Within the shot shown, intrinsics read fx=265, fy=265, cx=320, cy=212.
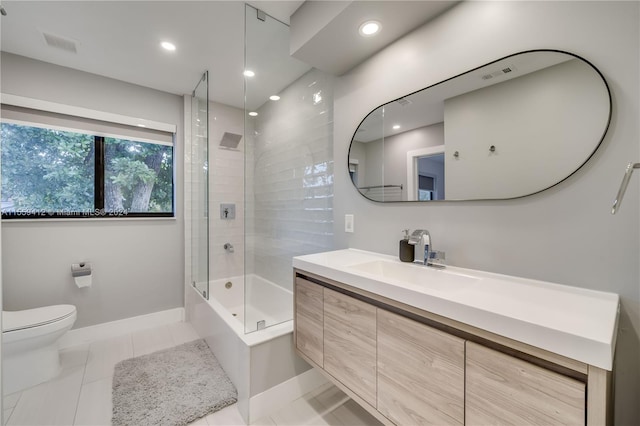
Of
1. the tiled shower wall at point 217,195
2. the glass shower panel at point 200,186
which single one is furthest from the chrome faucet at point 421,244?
the tiled shower wall at point 217,195

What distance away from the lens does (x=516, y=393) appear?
749 mm

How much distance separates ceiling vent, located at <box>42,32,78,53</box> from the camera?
76.1 inches

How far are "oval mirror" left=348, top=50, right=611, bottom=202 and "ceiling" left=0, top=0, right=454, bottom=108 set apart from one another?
489 millimetres

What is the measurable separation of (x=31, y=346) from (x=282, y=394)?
177cm

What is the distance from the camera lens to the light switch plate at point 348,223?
1906 millimetres

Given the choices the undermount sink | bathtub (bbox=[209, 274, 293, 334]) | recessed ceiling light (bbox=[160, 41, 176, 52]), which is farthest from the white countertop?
recessed ceiling light (bbox=[160, 41, 176, 52])

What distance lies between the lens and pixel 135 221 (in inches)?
106

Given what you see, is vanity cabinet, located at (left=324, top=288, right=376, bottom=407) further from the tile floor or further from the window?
the window

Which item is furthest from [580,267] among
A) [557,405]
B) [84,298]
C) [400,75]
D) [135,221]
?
[84,298]

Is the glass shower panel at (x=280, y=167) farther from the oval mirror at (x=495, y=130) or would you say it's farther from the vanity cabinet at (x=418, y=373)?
the vanity cabinet at (x=418, y=373)

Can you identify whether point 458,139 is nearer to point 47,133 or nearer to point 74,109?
point 74,109

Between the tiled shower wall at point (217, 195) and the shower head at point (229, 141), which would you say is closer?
the tiled shower wall at point (217, 195)

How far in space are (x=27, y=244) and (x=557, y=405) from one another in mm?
3451

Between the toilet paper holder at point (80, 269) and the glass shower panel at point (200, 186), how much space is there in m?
0.88
